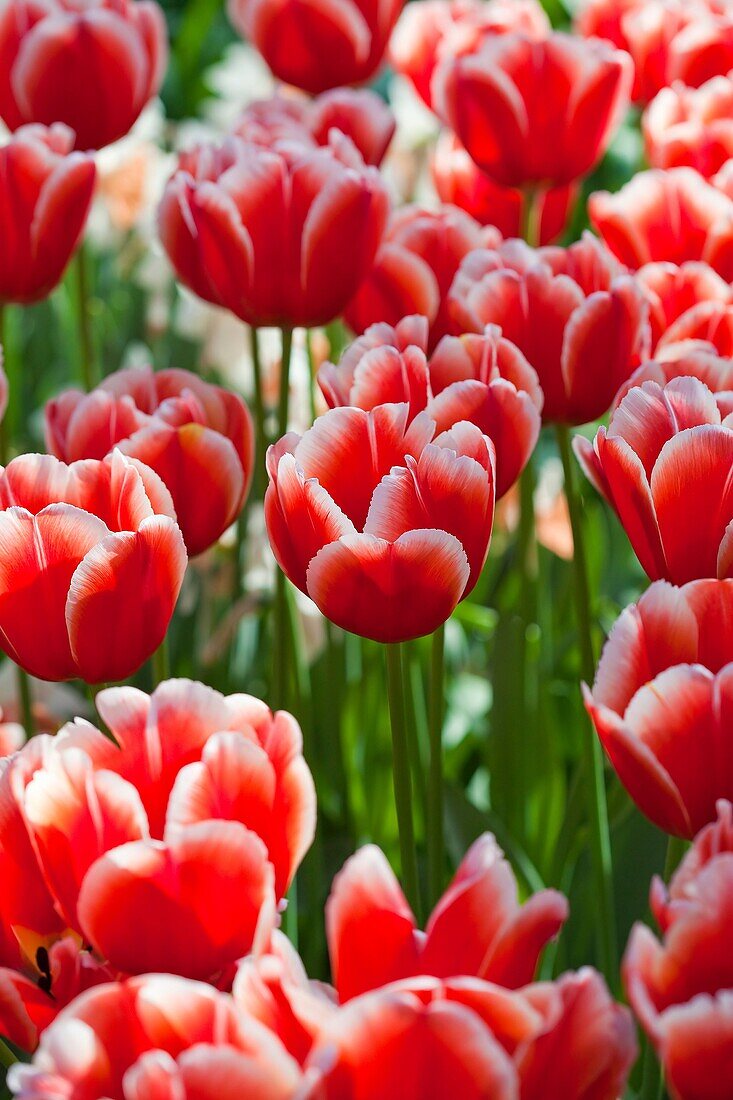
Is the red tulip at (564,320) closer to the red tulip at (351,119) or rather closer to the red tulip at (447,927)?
the red tulip at (351,119)

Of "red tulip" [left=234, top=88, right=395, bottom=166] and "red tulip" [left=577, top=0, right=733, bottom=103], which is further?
"red tulip" [left=577, top=0, right=733, bottom=103]

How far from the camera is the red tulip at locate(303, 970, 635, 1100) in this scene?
30 centimetres

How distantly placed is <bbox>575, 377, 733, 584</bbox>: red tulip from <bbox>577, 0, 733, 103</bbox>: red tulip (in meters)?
0.60

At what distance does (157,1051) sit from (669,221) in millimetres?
614

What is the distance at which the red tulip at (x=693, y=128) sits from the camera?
88cm

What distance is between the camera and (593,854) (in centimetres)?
65

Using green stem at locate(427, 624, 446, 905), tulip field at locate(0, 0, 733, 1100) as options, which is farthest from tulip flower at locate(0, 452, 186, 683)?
green stem at locate(427, 624, 446, 905)

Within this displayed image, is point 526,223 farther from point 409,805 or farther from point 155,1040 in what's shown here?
point 155,1040

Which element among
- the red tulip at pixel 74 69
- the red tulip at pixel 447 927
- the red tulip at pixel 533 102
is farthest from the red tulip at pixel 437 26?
the red tulip at pixel 447 927

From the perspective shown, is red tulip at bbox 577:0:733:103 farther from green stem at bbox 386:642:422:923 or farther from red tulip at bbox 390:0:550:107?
green stem at bbox 386:642:422:923

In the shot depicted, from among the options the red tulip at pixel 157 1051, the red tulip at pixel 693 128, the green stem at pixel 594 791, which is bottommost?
the green stem at pixel 594 791

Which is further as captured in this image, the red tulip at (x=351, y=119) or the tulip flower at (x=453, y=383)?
the red tulip at (x=351, y=119)

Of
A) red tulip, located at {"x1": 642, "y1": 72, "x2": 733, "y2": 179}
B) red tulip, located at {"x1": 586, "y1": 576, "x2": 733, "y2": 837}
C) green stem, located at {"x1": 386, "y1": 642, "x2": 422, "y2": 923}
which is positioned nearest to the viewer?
red tulip, located at {"x1": 586, "y1": 576, "x2": 733, "y2": 837}

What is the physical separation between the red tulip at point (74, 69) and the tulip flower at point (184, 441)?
35 centimetres
